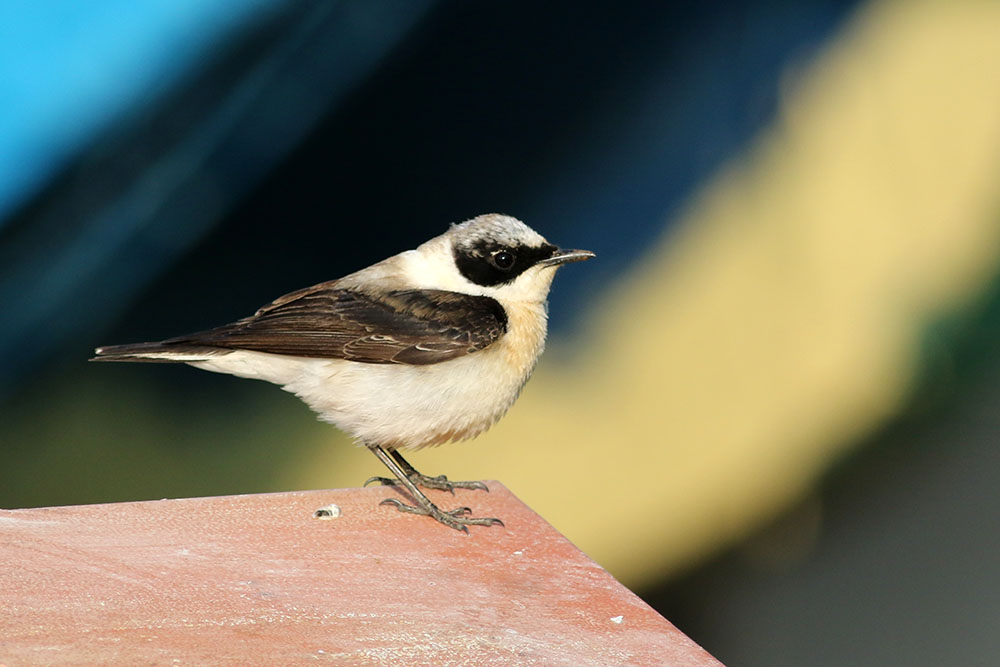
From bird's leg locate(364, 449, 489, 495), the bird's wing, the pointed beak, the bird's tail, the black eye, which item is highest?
the pointed beak

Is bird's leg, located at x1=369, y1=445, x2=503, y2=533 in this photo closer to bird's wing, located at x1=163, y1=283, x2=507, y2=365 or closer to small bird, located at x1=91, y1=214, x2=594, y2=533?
small bird, located at x1=91, y1=214, x2=594, y2=533

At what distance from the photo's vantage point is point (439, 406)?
13.7 feet

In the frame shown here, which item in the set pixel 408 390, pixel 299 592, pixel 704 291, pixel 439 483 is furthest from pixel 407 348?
pixel 704 291

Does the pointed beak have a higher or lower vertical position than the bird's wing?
higher

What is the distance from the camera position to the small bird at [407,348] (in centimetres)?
420

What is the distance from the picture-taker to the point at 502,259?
4488 millimetres

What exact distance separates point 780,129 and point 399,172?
2006 millimetres

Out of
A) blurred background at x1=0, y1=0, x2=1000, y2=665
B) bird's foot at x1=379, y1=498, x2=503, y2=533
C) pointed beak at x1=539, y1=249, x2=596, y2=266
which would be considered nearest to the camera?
bird's foot at x1=379, y1=498, x2=503, y2=533

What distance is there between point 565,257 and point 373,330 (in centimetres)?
73

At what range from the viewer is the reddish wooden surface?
2709 mm

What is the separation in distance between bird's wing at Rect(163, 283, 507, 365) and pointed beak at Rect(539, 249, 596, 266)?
9.9 inches

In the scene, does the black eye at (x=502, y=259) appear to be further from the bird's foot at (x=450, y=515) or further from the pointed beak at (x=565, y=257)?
the bird's foot at (x=450, y=515)

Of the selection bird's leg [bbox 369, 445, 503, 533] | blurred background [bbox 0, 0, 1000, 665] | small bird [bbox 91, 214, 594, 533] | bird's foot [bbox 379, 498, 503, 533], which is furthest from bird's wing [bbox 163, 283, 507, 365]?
blurred background [bbox 0, 0, 1000, 665]

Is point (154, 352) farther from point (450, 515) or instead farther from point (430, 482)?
point (450, 515)
